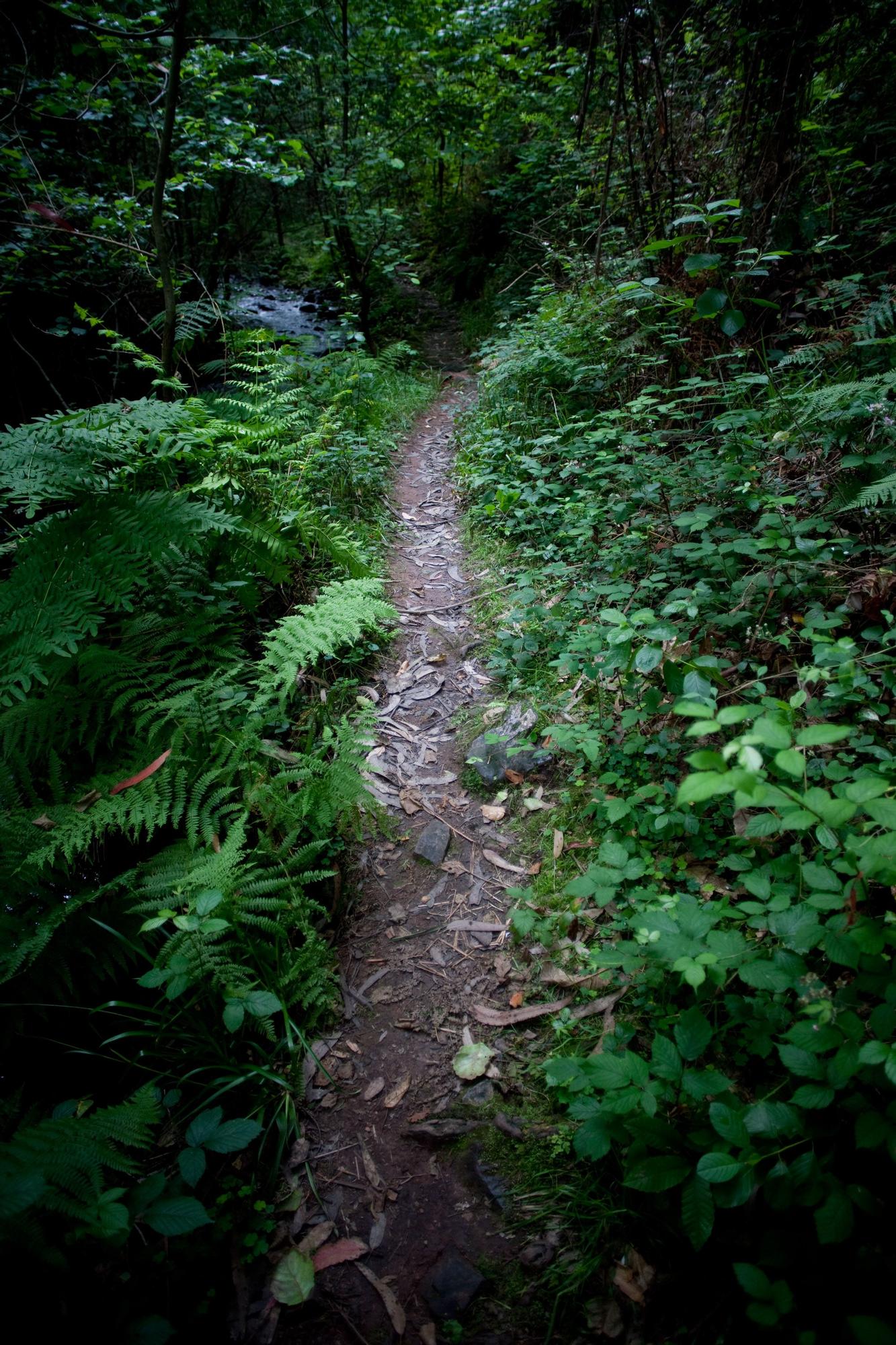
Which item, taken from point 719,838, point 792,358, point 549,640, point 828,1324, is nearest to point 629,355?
point 792,358

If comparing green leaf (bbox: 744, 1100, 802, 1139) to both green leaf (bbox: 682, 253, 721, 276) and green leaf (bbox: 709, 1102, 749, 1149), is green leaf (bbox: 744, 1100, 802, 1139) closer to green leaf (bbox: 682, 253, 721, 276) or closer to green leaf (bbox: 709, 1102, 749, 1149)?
green leaf (bbox: 709, 1102, 749, 1149)

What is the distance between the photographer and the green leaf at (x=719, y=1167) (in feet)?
4.29

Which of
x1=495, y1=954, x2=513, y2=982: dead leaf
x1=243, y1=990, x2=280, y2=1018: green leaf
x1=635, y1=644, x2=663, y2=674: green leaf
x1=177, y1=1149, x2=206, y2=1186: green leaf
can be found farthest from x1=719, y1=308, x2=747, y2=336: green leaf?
x1=177, y1=1149, x2=206, y2=1186: green leaf

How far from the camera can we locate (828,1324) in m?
1.23

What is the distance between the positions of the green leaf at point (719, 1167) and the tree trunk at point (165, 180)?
4.95m

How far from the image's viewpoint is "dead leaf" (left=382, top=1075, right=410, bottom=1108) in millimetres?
2053

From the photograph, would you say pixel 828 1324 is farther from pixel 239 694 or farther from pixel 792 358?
pixel 792 358

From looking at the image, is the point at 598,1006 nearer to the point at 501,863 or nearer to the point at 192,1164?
the point at 501,863

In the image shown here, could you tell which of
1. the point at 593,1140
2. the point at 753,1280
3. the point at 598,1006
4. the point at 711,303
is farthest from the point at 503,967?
the point at 711,303

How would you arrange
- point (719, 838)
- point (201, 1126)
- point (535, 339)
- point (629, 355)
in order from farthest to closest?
1. point (535, 339)
2. point (629, 355)
3. point (719, 838)
4. point (201, 1126)

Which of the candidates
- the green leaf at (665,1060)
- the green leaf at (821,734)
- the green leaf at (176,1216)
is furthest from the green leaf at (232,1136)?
the green leaf at (821,734)

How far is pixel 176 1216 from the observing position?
1561mm

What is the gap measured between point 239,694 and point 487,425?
15.1 ft

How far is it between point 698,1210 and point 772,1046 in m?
0.45
